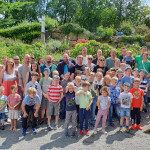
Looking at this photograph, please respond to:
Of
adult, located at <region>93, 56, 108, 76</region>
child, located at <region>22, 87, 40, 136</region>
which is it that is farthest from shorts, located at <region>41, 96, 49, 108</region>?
adult, located at <region>93, 56, 108, 76</region>

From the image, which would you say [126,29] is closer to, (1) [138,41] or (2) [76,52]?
(1) [138,41]

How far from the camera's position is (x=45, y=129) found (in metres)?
4.83

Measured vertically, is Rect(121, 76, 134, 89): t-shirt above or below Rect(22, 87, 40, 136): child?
above

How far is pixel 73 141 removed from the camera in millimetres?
4191

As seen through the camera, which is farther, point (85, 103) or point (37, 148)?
point (85, 103)

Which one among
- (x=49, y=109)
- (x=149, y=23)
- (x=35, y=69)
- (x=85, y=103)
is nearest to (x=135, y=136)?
(x=85, y=103)

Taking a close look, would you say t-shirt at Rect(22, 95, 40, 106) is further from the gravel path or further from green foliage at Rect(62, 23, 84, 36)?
green foliage at Rect(62, 23, 84, 36)

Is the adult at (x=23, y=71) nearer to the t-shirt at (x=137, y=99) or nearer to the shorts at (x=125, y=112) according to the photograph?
the shorts at (x=125, y=112)

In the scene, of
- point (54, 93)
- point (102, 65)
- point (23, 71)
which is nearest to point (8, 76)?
point (23, 71)

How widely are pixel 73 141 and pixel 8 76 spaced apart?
2783 millimetres

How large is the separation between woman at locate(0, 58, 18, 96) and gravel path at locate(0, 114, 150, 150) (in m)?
1.29

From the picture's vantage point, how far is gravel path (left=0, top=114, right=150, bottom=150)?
3.94m

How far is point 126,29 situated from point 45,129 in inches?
617

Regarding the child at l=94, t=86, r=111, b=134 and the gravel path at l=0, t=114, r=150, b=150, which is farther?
the child at l=94, t=86, r=111, b=134
